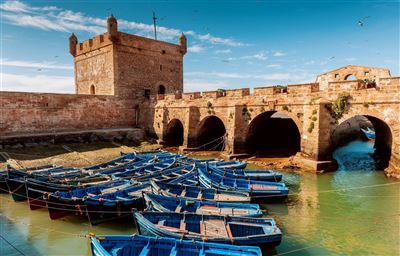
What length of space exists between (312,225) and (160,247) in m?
5.79

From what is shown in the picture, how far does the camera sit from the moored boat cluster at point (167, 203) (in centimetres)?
670

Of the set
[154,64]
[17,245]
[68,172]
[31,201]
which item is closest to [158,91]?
[154,64]

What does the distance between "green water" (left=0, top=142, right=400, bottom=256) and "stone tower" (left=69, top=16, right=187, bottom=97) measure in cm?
1749

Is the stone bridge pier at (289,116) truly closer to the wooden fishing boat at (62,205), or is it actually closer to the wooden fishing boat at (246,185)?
the wooden fishing boat at (246,185)

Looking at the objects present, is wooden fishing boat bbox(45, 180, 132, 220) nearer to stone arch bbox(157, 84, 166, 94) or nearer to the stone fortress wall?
the stone fortress wall

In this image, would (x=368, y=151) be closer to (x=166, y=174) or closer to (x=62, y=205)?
(x=166, y=174)

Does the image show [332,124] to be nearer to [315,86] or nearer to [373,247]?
[315,86]

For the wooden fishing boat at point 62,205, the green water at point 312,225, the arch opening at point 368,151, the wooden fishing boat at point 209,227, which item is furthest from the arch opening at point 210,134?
the wooden fishing boat at point 209,227

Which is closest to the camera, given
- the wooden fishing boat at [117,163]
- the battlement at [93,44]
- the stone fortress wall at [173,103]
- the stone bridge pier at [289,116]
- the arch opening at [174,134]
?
the stone bridge pier at [289,116]

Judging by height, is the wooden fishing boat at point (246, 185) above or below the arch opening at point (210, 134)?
below

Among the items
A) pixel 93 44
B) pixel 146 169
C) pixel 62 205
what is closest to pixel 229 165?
pixel 146 169

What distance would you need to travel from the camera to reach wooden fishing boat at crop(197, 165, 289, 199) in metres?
11.6

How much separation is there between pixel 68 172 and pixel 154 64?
62.2 feet

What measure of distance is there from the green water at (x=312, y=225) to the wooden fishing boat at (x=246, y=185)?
0.53 m
